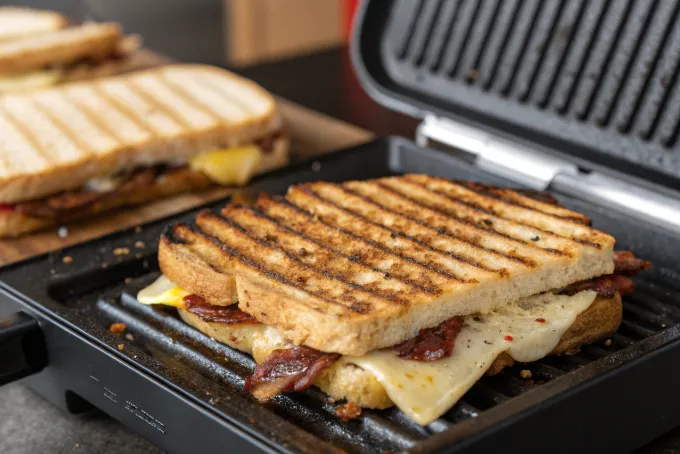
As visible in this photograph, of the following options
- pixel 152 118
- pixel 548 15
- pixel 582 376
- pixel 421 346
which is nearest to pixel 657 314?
pixel 582 376

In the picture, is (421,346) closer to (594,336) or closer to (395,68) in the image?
(594,336)

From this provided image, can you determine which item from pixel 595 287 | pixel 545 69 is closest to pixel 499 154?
pixel 545 69

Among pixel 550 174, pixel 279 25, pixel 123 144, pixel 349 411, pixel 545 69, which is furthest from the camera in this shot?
pixel 279 25

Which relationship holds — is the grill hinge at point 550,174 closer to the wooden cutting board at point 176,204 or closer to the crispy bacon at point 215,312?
the wooden cutting board at point 176,204

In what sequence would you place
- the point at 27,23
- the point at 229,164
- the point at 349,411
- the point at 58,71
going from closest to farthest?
the point at 349,411, the point at 229,164, the point at 58,71, the point at 27,23

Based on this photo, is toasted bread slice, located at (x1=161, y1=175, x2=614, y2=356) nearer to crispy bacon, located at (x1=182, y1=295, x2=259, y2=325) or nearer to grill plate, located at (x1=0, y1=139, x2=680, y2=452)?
crispy bacon, located at (x1=182, y1=295, x2=259, y2=325)

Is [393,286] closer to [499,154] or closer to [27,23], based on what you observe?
[499,154]
